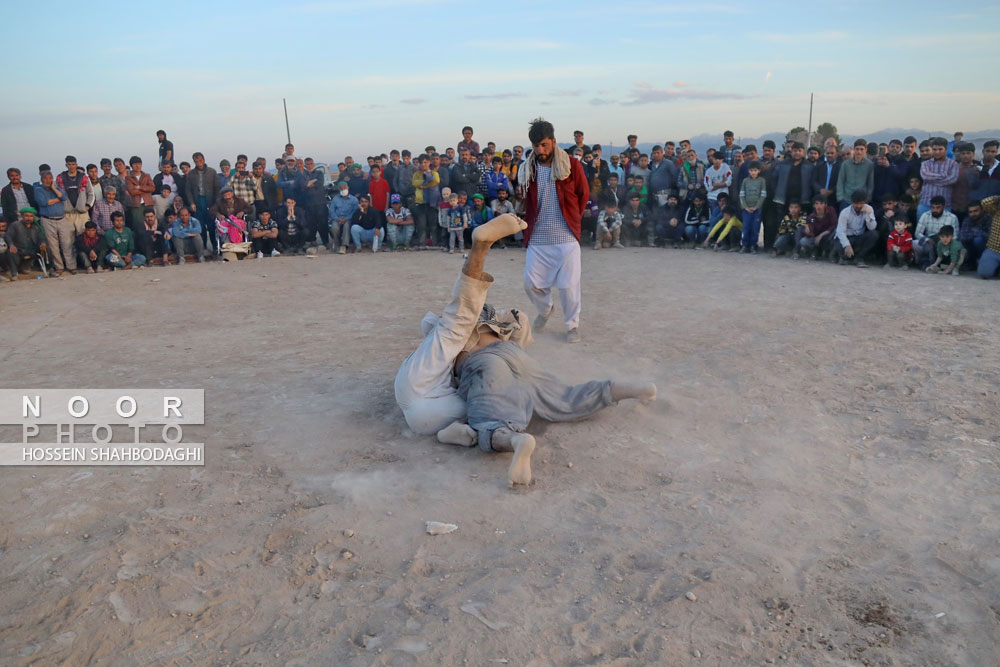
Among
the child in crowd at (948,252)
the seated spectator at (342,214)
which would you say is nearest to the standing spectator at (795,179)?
the child in crowd at (948,252)

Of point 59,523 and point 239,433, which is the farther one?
point 239,433

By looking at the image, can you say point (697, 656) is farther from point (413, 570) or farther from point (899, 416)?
point (899, 416)

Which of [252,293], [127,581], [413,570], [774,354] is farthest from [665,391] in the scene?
[252,293]

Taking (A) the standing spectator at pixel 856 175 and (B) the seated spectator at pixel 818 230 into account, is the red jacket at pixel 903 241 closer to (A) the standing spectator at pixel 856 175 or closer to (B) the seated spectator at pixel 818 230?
(A) the standing spectator at pixel 856 175

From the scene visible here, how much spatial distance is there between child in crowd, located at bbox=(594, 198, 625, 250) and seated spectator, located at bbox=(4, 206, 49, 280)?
8239 mm

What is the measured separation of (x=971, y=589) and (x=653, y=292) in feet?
18.9

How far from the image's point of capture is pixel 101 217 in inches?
459

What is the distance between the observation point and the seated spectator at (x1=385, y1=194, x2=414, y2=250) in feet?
42.1

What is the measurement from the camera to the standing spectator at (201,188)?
12.3 meters

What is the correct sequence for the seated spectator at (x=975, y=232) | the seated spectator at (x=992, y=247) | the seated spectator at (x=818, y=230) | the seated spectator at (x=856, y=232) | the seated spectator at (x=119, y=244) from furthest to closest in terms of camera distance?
1. the seated spectator at (x=119, y=244)
2. the seated spectator at (x=818, y=230)
3. the seated spectator at (x=856, y=232)
4. the seated spectator at (x=975, y=232)
5. the seated spectator at (x=992, y=247)

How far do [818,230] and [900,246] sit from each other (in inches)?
45.2

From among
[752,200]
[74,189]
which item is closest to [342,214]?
[74,189]

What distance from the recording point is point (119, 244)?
1145 cm

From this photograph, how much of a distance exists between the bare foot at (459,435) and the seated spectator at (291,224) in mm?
9084
